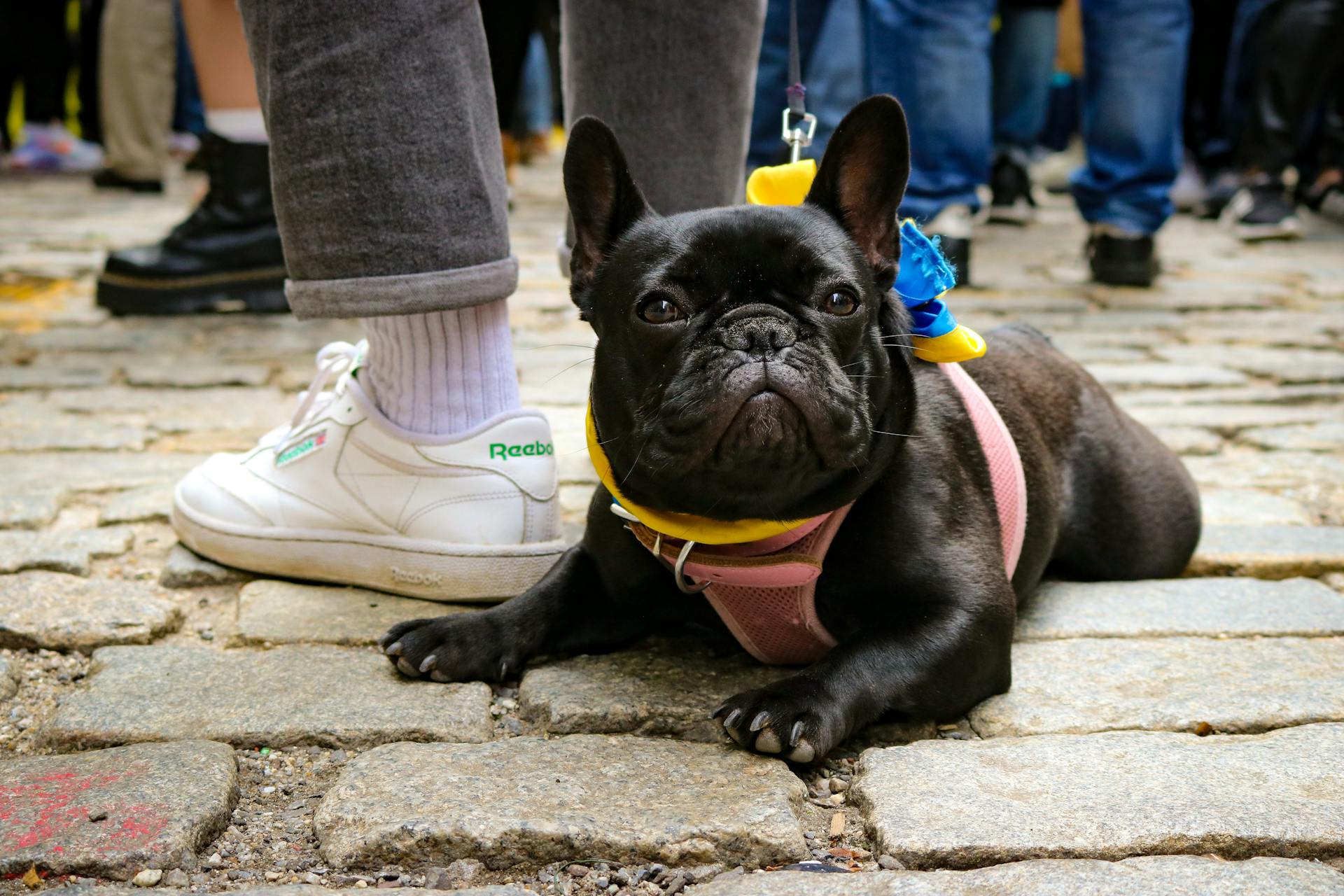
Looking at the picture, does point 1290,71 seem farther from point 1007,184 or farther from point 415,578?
point 415,578

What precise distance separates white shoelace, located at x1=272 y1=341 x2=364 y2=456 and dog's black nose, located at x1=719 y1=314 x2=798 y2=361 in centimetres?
92

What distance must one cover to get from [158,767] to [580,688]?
0.58 meters

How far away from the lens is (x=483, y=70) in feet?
6.87

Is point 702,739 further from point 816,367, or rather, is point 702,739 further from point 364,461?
point 364,461

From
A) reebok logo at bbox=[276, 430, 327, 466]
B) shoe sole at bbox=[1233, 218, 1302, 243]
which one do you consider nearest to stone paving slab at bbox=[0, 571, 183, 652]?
reebok logo at bbox=[276, 430, 327, 466]

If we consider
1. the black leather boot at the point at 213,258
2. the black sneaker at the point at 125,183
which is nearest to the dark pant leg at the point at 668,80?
the black leather boot at the point at 213,258

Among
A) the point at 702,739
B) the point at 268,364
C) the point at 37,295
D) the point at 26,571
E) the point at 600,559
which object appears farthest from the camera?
the point at 37,295

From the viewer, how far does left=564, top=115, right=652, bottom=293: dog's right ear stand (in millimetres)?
1922

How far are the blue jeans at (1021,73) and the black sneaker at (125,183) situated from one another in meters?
5.81

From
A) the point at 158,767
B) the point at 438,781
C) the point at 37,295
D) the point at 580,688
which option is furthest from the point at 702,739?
the point at 37,295

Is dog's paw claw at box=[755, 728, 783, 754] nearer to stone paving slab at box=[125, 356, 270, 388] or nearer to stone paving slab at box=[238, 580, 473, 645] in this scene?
stone paving slab at box=[238, 580, 473, 645]

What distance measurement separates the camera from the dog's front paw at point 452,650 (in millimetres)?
1854

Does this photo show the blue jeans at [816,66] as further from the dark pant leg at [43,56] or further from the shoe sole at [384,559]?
the dark pant leg at [43,56]

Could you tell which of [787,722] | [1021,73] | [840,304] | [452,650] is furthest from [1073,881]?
[1021,73]
